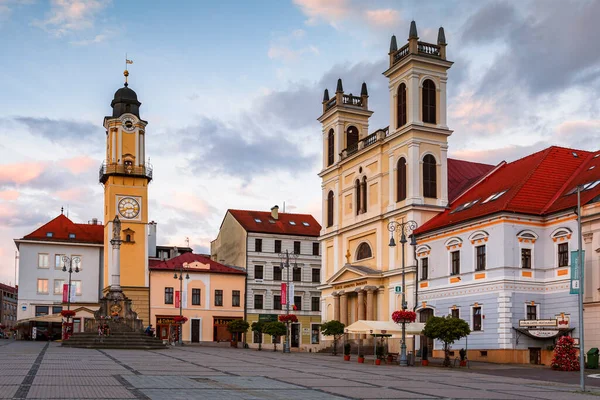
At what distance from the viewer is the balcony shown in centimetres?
8188

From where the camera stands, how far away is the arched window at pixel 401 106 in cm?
5821

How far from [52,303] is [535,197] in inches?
2306

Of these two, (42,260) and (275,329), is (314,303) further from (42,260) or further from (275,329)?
(42,260)

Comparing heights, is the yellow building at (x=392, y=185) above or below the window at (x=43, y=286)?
above

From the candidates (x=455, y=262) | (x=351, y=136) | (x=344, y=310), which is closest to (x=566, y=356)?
(x=455, y=262)

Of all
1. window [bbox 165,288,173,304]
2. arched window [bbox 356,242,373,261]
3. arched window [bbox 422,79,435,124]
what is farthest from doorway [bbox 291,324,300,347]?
arched window [bbox 422,79,435,124]

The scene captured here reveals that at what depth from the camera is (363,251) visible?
204 ft

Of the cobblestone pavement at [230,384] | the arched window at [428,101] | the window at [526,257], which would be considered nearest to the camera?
the cobblestone pavement at [230,384]

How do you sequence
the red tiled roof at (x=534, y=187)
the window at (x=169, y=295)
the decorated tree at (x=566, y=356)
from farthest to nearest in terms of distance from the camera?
the window at (x=169, y=295) < the red tiled roof at (x=534, y=187) < the decorated tree at (x=566, y=356)

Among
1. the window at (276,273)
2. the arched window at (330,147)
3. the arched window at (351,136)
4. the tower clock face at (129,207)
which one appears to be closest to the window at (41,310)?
the tower clock face at (129,207)

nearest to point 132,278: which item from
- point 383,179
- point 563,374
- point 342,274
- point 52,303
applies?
point 52,303

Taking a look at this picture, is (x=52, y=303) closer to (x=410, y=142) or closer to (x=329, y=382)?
(x=410, y=142)

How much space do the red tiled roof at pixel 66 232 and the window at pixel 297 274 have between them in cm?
2309

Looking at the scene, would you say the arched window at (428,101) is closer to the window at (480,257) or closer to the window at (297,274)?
the window at (480,257)
